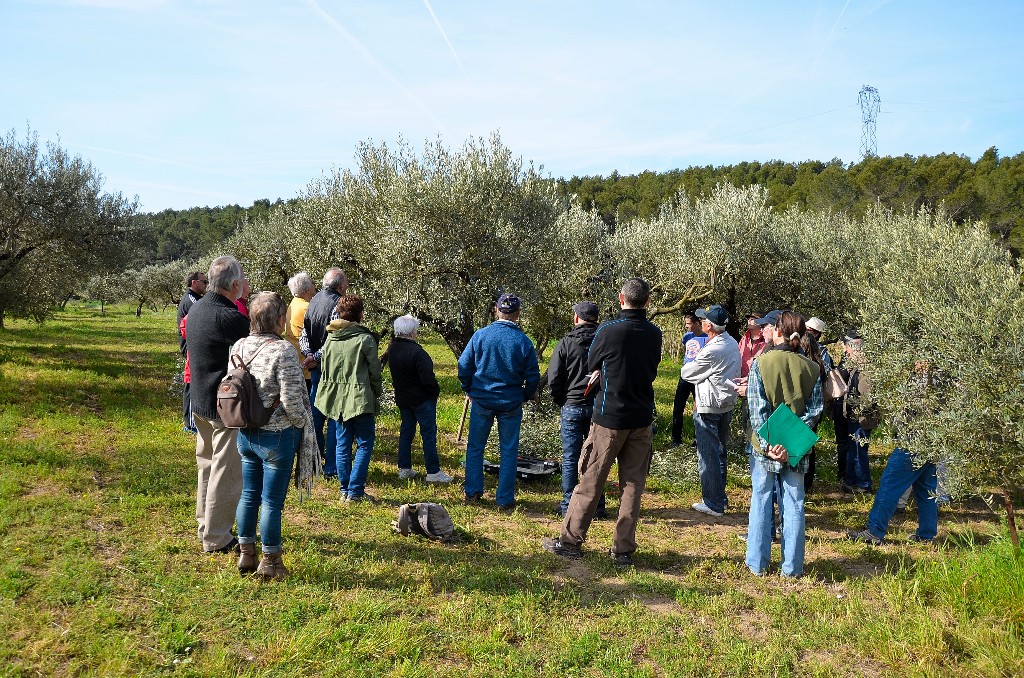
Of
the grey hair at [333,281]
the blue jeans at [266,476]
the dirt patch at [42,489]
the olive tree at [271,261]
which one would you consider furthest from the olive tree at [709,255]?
the dirt patch at [42,489]

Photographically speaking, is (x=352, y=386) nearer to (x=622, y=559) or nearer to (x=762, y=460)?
(x=622, y=559)

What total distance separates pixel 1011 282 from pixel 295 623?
613 centimetres

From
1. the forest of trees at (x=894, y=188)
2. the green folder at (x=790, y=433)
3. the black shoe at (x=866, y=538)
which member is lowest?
the black shoe at (x=866, y=538)

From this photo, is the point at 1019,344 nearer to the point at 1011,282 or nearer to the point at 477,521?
the point at 1011,282

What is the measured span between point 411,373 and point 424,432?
802 millimetres

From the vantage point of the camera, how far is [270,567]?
15.1 feet

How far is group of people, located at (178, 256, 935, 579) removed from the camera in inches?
179

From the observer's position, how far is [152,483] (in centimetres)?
687

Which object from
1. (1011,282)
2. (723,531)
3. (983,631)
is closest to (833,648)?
(983,631)

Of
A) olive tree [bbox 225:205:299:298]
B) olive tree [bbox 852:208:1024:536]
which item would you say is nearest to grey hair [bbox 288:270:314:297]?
olive tree [bbox 852:208:1024:536]

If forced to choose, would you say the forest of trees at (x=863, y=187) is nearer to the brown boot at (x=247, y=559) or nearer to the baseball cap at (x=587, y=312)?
the baseball cap at (x=587, y=312)

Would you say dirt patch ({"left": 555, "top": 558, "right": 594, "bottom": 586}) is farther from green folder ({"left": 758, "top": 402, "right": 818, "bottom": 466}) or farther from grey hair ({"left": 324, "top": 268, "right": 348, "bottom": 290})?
grey hair ({"left": 324, "top": 268, "right": 348, "bottom": 290})

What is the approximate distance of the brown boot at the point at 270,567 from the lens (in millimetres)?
4594

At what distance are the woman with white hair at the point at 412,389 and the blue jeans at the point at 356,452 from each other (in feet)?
2.34
